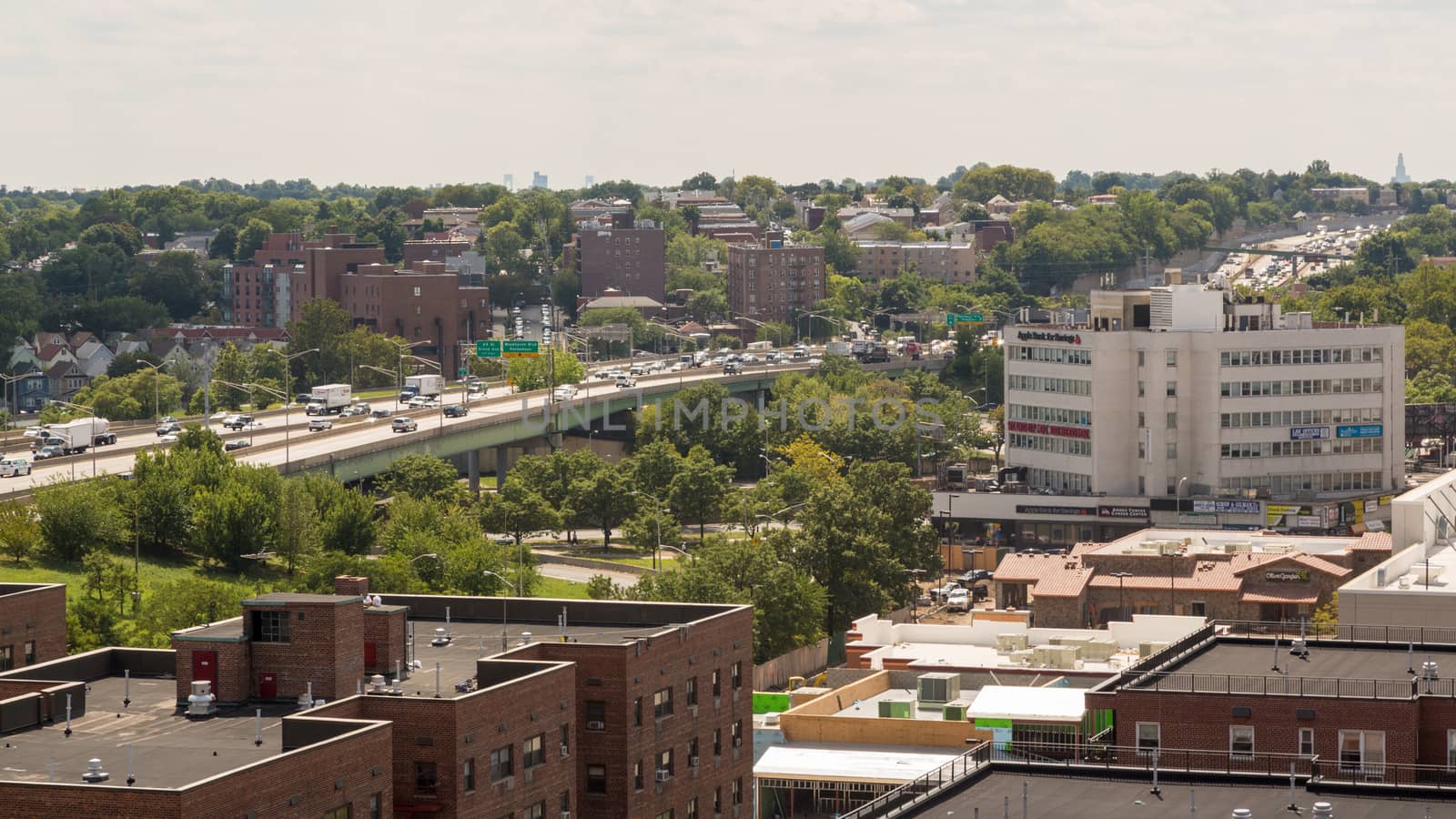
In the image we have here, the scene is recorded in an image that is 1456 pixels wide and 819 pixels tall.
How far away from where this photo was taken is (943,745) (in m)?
78.2

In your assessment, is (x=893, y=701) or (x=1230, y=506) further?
(x=1230, y=506)

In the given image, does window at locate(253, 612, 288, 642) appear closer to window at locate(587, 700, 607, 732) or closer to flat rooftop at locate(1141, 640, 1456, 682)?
window at locate(587, 700, 607, 732)

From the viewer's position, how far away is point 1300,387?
15575 centimetres

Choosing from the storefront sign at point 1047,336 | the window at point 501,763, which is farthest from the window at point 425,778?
the storefront sign at point 1047,336

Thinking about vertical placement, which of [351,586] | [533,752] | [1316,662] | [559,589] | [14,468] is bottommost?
[559,589]

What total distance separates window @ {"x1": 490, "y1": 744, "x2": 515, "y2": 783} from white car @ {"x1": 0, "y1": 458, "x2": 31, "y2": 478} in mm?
106863

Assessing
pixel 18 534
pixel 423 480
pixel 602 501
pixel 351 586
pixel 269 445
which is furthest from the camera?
pixel 423 480

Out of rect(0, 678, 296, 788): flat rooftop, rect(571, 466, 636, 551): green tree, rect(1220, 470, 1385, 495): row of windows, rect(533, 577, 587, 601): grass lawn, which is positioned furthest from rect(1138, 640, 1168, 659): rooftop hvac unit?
rect(571, 466, 636, 551): green tree

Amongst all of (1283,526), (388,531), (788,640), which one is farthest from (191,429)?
(1283,526)

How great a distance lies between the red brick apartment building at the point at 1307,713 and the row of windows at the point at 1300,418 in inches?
3944

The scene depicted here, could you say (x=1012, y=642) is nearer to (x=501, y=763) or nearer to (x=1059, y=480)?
(x=501, y=763)

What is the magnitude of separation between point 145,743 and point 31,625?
1556 centimetres

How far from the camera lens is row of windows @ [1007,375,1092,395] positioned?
515 feet

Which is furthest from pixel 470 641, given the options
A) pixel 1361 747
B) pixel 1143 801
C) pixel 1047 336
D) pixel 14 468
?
pixel 1047 336
